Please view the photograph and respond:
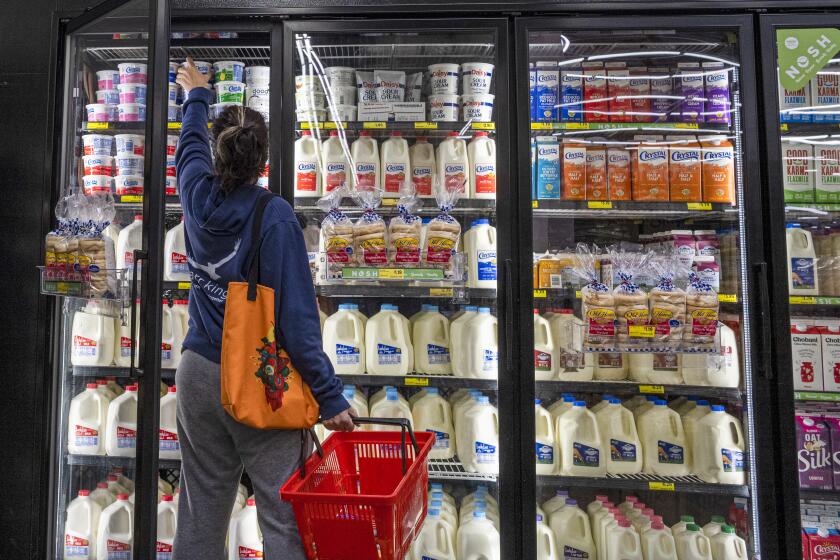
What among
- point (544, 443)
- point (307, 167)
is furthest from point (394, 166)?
point (544, 443)

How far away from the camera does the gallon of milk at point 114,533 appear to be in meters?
2.34

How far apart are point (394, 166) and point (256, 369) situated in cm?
130

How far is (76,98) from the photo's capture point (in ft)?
7.97

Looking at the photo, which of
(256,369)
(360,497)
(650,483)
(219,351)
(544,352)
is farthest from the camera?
(544,352)

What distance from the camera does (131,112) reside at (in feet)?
8.41

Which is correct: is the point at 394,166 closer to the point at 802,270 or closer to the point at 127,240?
the point at 127,240

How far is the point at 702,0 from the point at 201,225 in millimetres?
2158

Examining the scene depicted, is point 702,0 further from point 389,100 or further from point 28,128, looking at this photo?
point 28,128

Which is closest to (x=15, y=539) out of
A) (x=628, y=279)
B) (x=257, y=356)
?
(x=257, y=356)

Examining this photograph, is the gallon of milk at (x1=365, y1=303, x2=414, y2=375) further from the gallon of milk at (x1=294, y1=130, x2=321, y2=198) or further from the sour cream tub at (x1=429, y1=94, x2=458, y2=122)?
the sour cream tub at (x1=429, y1=94, x2=458, y2=122)

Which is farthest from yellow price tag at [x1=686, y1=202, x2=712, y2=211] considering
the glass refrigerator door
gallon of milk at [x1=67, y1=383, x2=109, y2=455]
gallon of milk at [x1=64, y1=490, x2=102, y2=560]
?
gallon of milk at [x1=64, y1=490, x2=102, y2=560]

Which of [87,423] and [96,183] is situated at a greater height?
[96,183]

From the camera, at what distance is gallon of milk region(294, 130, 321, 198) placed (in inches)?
102

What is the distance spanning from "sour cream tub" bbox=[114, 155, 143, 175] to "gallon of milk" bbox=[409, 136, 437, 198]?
1.26m
